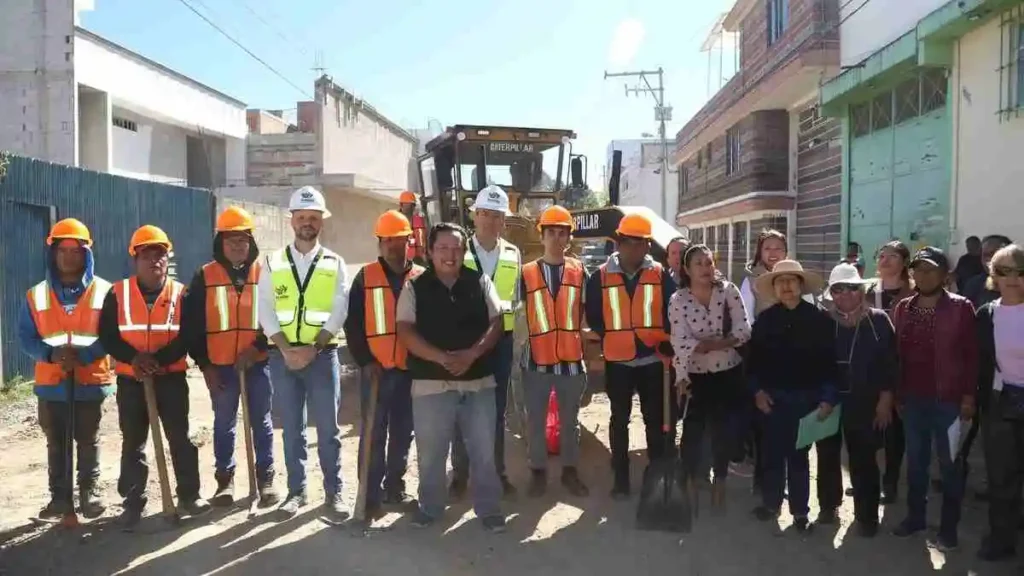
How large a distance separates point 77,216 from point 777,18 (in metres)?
13.5

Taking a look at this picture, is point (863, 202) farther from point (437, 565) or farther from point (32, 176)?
point (32, 176)

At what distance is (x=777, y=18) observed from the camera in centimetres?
1633

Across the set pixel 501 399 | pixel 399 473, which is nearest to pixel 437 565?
pixel 399 473

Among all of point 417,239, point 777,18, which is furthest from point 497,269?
point 777,18

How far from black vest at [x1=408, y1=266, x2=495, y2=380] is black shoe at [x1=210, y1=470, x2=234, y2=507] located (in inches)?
60.0

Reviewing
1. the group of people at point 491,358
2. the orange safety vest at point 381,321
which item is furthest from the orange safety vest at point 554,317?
the orange safety vest at point 381,321

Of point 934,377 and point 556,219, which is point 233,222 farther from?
point 934,377

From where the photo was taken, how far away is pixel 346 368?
34.1 feet

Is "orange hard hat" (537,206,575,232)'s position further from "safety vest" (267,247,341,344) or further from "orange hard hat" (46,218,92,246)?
"orange hard hat" (46,218,92,246)

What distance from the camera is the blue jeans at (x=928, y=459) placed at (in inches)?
172

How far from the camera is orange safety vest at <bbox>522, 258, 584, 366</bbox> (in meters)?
5.21

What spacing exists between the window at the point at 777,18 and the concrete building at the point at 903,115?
10.2 ft

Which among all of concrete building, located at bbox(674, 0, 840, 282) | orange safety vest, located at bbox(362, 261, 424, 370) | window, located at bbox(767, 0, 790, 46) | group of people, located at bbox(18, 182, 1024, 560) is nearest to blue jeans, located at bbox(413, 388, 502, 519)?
group of people, located at bbox(18, 182, 1024, 560)

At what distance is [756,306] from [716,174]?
1622cm
